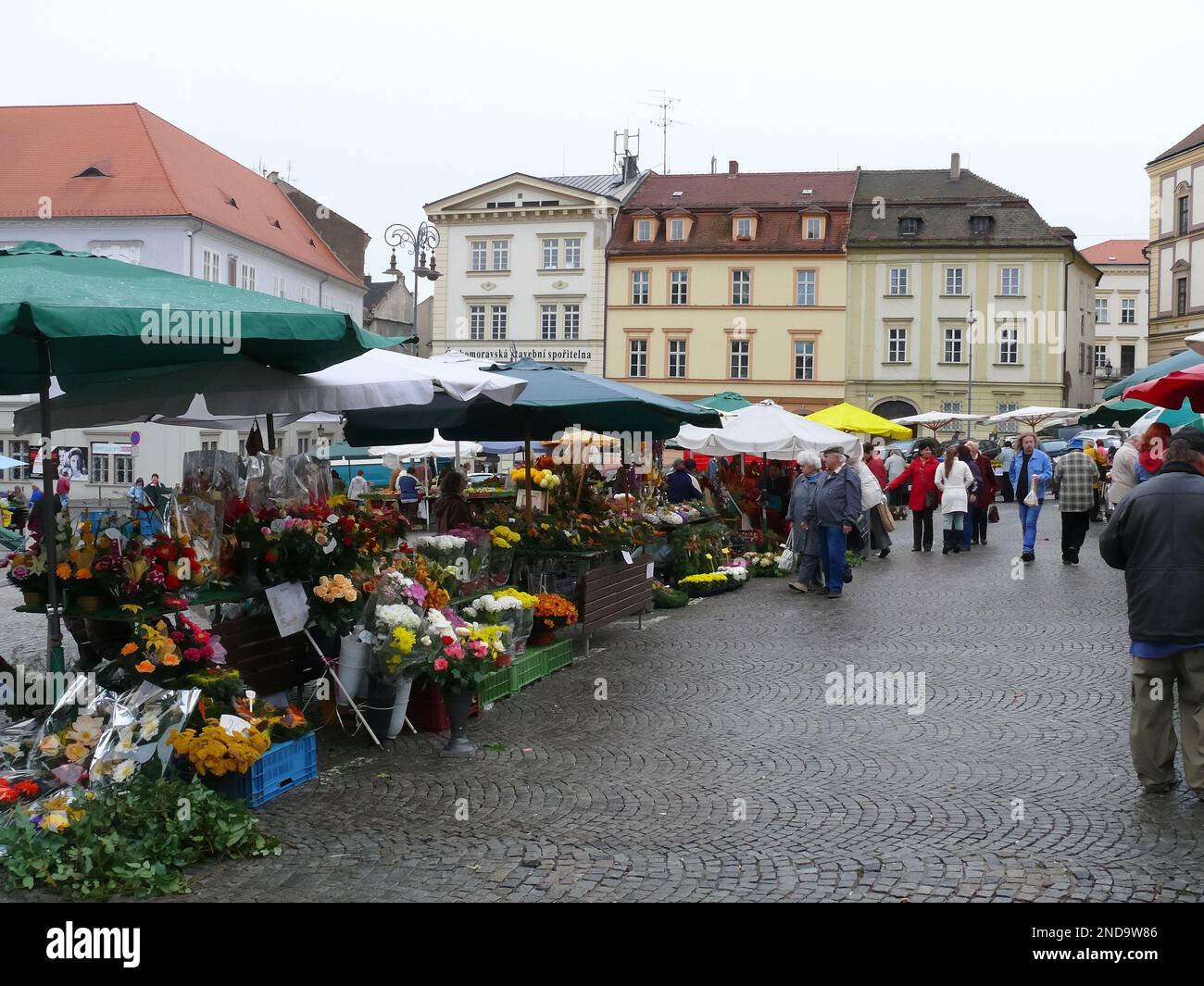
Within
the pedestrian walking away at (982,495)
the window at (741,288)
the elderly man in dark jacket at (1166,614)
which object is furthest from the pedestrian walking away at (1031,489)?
the window at (741,288)

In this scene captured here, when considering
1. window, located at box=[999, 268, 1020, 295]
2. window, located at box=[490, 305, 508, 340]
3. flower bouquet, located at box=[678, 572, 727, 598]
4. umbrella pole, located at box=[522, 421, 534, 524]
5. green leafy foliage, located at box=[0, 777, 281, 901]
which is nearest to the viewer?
green leafy foliage, located at box=[0, 777, 281, 901]

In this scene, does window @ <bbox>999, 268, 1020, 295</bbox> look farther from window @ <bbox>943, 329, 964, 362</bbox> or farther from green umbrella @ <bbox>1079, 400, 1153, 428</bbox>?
green umbrella @ <bbox>1079, 400, 1153, 428</bbox>

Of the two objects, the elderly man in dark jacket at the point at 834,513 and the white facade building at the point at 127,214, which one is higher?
the white facade building at the point at 127,214

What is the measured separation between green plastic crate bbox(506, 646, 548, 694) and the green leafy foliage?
3396mm

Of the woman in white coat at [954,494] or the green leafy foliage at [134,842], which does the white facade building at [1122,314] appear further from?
the green leafy foliage at [134,842]

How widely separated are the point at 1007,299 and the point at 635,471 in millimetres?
42240

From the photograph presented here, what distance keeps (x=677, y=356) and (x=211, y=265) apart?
21576 mm

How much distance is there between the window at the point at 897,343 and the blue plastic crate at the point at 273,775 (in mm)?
51066

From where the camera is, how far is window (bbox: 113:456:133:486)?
44.3 meters

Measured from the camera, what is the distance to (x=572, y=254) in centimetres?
5662

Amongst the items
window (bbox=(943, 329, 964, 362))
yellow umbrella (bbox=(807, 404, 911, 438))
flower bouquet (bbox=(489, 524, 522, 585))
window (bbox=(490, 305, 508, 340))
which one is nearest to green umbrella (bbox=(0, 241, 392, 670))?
flower bouquet (bbox=(489, 524, 522, 585))

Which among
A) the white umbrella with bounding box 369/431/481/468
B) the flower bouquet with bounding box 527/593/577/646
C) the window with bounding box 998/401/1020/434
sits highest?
the window with bounding box 998/401/1020/434

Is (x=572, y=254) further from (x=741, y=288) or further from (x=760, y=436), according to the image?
(x=760, y=436)

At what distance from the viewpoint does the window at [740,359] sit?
184 feet
